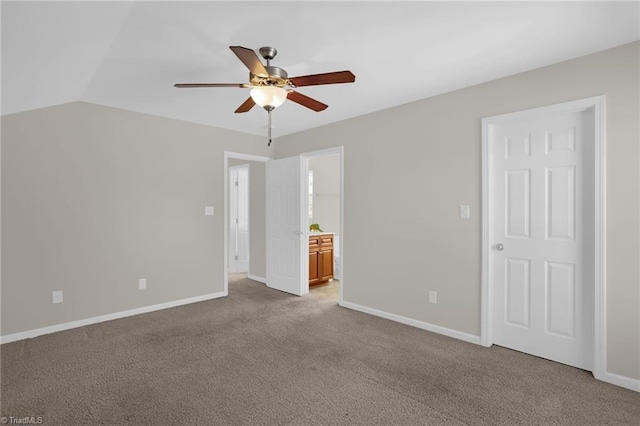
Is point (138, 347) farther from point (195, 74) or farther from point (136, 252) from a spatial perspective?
point (195, 74)

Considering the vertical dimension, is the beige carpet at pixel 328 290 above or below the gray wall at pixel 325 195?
below

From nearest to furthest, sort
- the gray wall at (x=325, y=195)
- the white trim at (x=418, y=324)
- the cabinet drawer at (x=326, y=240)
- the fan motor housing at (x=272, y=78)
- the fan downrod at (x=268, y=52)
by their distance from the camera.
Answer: the fan motor housing at (x=272, y=78), the fan downrod at (x=268, y=52), the white trim at (x=418, y=324), the cabinet drawer at (x=326, y=240), the gray wall at (x=325, y=195)

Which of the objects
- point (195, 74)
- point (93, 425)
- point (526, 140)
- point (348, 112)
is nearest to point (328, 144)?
point (348, 112)

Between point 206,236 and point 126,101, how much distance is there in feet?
6.42

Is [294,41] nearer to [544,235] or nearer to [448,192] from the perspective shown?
[448,192]

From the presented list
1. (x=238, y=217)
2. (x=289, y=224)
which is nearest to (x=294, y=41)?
(x=289, y=224)

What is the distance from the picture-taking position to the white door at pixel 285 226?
488cm

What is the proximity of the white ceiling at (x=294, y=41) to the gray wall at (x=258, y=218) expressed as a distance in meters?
2.38

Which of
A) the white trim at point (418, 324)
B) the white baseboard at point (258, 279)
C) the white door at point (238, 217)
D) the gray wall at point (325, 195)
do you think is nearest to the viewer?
the white trim at point (418, 324)

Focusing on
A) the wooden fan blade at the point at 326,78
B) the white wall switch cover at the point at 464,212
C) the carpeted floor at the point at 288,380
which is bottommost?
the carpeted floor at the point at 288,380

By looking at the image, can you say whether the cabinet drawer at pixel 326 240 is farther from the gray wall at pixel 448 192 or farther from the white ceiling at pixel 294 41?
the white ceiling at pixel 294 41

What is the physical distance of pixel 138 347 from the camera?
306 cm

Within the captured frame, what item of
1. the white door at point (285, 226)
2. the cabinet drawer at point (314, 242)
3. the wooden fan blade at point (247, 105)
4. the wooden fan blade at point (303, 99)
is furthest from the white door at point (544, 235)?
the cabinet drawer at point (314, 242)

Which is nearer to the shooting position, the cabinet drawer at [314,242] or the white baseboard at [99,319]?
the white baseboard at [99,319]
